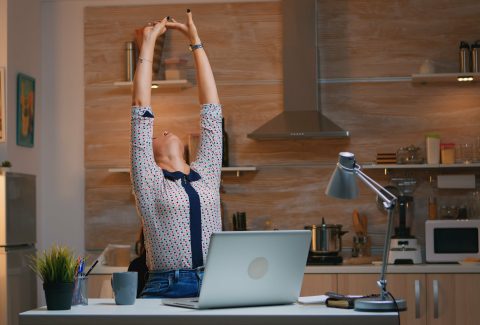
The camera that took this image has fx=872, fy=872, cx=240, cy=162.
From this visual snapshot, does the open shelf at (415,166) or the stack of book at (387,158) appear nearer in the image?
the open shelf at (415,166)

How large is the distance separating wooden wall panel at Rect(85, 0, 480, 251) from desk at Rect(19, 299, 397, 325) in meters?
A: 3.43

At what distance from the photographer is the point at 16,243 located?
547 cm

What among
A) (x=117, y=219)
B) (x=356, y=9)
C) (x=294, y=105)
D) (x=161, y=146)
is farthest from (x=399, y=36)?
(x=161, y=146)

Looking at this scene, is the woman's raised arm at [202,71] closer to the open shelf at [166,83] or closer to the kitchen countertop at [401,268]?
the kitchen countertop at [401,268]

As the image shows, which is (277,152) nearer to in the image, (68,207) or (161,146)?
(68,207)

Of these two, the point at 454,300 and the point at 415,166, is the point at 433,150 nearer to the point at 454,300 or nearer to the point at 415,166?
the point at 415,166

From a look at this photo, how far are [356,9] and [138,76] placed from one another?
3.20 meters

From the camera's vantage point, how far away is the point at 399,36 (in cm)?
596

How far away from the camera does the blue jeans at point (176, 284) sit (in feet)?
9.73

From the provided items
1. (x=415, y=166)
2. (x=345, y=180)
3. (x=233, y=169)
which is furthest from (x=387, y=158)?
(x=345, y=180)

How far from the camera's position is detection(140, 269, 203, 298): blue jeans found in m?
2.96

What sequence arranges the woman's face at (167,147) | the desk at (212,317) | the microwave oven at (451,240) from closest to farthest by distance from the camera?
1. the desk at (212,317)
2. the woman's face at (167,147)
3. the microwave oven at (451,240)

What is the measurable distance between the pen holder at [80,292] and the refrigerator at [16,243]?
9.05ft

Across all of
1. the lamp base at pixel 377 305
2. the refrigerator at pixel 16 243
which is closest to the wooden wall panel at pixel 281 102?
the refrigerator at pixel 16 243
